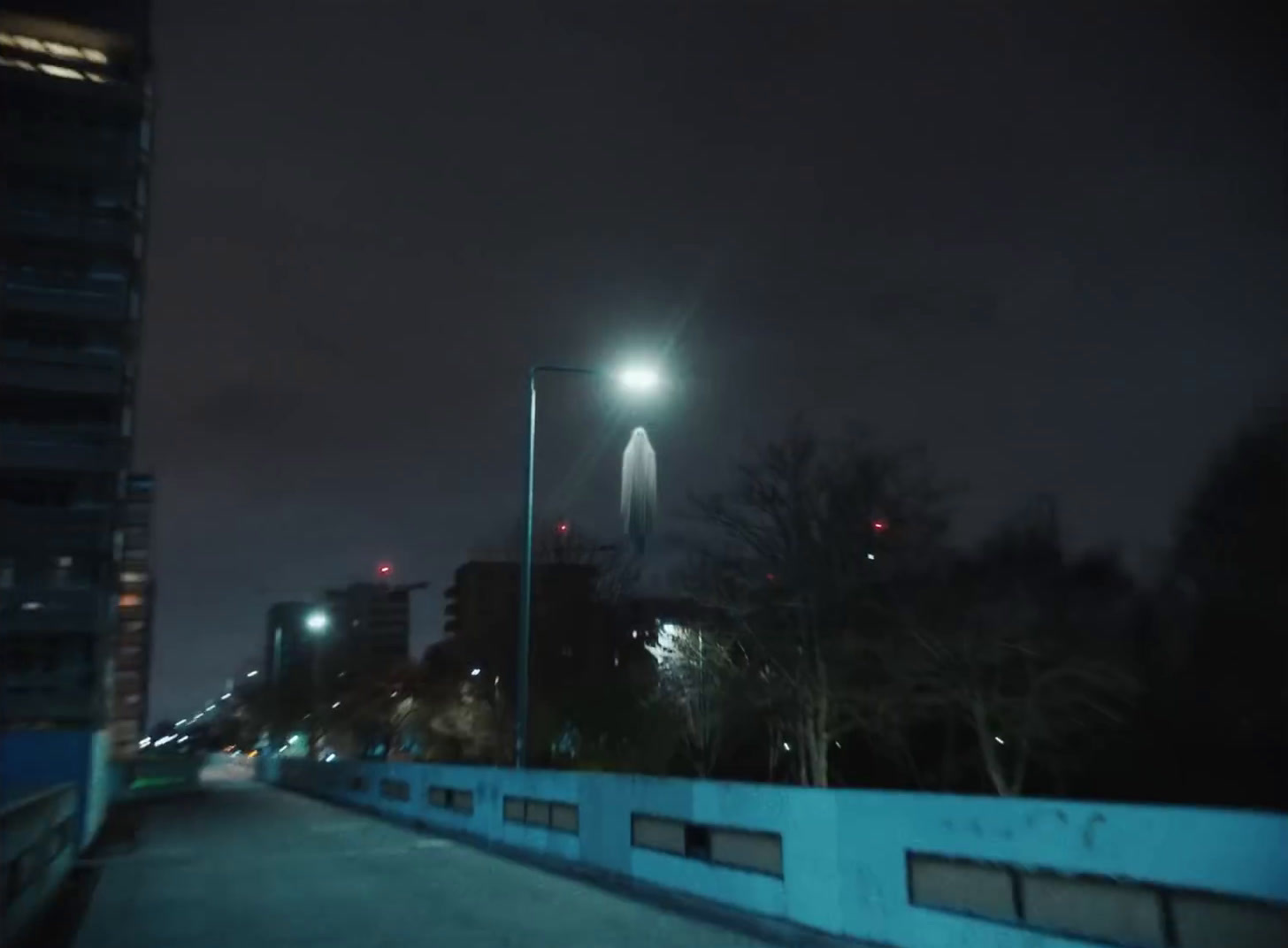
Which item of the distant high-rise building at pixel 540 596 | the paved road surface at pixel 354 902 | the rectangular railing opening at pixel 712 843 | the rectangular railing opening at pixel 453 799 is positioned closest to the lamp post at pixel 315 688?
the distant high-rise building at pixel 540 596

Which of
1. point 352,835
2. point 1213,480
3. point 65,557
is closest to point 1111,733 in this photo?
point 1213,480

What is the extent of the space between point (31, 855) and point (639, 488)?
9.99m

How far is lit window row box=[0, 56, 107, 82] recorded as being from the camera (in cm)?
5609

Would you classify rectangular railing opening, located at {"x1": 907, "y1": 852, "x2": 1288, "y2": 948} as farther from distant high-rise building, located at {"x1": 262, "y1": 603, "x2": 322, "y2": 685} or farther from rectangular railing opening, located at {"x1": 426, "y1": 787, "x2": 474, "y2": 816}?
distant high-rise building, located at {"x1": 262, "y1": 603, "x2": 322, "y2": 685}

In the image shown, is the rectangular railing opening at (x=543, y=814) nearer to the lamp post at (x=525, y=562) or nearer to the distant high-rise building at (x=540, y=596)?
the lamp post at (x=525, y=562)

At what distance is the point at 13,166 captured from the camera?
53.7 meters

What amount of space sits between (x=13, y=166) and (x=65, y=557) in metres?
15.9

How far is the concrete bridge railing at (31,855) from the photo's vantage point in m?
10.9

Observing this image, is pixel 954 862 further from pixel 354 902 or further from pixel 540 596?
pixel 540 596

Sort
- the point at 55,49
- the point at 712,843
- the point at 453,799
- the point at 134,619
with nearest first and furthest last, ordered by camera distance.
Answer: the point at 712,843 < the point at 453,799 < the point at 55,49 < the point at 134,619

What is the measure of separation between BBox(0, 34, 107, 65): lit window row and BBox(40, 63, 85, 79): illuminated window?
0.88m

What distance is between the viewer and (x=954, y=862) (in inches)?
348

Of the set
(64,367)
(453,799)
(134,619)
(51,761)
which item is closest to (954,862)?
(453,799)

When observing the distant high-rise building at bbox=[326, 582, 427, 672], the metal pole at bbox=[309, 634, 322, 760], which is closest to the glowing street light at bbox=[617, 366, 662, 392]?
the distant high-rise building at bbox=[326, 582, 427, 672]
